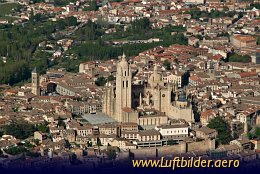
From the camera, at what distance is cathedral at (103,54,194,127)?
1200 inches

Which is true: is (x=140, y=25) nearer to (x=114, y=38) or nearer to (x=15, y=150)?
(x=114, y=38)

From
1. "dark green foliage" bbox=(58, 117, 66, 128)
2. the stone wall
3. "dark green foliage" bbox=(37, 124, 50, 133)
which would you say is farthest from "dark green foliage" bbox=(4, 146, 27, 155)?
the stone wall

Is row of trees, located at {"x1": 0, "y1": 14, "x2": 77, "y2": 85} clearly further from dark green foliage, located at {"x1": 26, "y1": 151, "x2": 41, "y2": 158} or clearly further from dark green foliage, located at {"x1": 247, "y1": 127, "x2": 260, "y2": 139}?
dark green foliage, located at {"x1": 247, "y1": 127, "x2": 260, "y2": 139}

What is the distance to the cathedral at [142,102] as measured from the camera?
100.0 ft

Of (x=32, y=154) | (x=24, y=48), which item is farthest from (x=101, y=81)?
(x=32, y=154)

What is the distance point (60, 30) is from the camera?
5062 cm

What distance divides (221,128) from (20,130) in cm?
611

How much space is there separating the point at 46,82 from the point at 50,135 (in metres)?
7.71

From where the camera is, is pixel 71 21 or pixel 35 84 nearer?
pixel 35 84

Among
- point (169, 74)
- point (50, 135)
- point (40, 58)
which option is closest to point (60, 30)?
point (40, 58)

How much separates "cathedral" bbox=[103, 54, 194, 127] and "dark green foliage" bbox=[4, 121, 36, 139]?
108 inches

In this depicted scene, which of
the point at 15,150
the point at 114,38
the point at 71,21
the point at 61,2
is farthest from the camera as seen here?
the point at 61,2

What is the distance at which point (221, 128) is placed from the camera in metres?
29.9

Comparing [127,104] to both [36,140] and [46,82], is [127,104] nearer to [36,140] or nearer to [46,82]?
[36,140]
